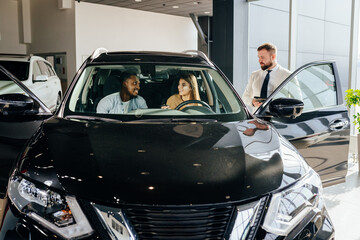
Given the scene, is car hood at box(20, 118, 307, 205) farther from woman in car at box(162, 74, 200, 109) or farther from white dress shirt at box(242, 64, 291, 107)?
white dress shirt at box(242, 64, 291, 107)

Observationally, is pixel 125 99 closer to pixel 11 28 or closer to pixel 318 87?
pixel 318 87

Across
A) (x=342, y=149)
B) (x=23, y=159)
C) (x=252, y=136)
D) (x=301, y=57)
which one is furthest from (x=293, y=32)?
(x=23, y=159)

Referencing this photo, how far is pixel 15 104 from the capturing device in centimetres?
193

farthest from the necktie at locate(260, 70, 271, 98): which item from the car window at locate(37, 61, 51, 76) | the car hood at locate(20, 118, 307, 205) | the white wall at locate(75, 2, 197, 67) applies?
the white wall at locate(75, 2, 197, 67)

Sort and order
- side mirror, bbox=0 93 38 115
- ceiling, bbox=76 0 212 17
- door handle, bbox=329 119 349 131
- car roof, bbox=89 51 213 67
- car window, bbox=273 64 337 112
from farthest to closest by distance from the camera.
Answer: ceiling, bbox=76 0 212 17, car window, bbox=273 64 337 112, door handle, bbox=329 119 349 131, car roof, bbox=89 51 213 67, side mirror, bbox=0 93 38 115

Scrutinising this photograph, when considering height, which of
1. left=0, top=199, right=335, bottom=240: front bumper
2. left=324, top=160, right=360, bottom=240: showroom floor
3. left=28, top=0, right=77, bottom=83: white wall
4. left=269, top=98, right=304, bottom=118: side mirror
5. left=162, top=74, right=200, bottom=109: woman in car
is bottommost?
left=324, top=160, right=360, bottom=240: showroom floor

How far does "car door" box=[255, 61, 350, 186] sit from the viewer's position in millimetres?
2234

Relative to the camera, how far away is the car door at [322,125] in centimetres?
223

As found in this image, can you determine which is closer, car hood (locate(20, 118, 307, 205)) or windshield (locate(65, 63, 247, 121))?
car hood (locate(20, 118, 307, 205))

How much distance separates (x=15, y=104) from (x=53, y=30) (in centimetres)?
1182

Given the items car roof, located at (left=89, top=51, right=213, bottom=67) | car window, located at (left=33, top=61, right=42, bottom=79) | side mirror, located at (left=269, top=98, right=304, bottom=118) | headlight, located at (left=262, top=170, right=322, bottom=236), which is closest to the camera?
headlight, located at (left=262, top=170, right=322, bottom=236)

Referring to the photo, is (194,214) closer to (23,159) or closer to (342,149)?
(23,159)

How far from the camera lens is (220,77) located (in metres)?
2.31

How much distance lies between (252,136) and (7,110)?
4.26 ft
